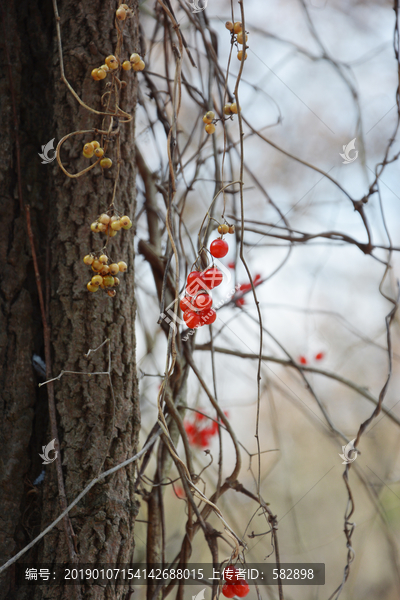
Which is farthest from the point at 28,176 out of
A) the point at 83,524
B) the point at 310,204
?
the point at 310,204

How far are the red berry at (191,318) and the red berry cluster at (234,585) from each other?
242mm

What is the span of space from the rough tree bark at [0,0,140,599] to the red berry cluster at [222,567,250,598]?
4.2 inches

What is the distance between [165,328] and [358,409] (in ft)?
2.30

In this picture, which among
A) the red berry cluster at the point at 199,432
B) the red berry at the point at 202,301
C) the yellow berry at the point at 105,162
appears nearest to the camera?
the red berry at the point at 202,301

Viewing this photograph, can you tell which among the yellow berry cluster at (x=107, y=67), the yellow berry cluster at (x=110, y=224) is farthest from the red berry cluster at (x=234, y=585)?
the yellow berry cluster at (x=107, y=67)

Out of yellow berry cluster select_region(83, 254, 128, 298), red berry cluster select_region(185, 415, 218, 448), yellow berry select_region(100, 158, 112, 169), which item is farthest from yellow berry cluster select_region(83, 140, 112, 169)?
red berry cluster select_region(185, 415, 218, 448)

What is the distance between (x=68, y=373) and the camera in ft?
1.58

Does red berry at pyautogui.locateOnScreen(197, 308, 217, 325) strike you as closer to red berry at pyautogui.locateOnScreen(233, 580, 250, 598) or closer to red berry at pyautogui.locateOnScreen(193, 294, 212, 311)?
red berry at pyautogui.locateOnScreen(193, 294, 212, 311)

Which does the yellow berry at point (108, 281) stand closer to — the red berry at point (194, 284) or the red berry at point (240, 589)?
the red berry at point (194, 284)

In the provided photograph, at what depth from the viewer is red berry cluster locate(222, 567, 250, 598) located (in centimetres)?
41

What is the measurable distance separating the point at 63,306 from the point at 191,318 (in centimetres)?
19

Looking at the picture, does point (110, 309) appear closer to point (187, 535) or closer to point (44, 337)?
point (44, 337)

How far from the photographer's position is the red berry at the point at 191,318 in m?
0.38

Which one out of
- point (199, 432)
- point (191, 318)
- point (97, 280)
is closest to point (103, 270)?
point (97, 280)
